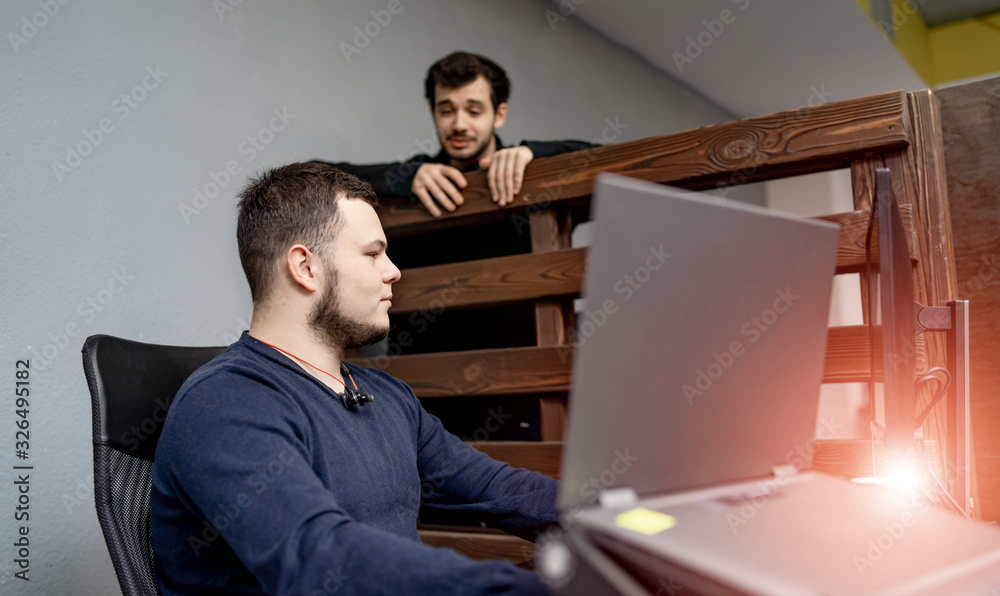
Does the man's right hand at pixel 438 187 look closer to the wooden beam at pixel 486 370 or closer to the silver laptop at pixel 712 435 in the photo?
the wooden beam at pixel 486 370

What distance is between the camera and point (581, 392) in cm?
58

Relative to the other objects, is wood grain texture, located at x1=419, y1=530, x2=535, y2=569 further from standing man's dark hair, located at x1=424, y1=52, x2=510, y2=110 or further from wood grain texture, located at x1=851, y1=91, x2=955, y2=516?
standing man's dark hair, located at x1=424, y1=52, x2=510, y2=110

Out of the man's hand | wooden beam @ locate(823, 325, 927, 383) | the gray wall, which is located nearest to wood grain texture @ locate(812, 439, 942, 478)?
wooden beam @ locate(823, 325, 927, 383)

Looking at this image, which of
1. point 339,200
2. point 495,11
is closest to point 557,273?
point 339,200

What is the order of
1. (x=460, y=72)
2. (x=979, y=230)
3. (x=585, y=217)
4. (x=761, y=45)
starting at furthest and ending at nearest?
(x=761, y=45)
(x=460, y=72)
(x=585, y=217)
(x=979, y=230)

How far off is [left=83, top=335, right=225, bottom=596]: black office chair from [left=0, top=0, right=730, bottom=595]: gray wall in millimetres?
537

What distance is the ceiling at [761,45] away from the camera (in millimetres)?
3199

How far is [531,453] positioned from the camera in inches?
65.7

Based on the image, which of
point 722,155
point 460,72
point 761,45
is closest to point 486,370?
point 722,155

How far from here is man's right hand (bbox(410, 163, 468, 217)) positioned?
6.01ft

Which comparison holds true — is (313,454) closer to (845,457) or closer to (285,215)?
(285,215)

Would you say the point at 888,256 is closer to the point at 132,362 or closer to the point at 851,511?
the point at 851,511

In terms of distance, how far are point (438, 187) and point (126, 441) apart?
1.04 metres

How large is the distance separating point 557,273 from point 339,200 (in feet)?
1.99
